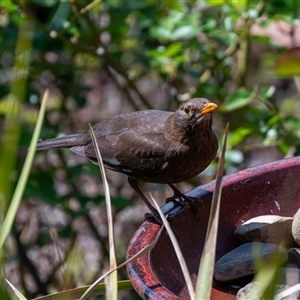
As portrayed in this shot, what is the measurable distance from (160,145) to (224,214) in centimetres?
82

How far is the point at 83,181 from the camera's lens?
700 centimetres

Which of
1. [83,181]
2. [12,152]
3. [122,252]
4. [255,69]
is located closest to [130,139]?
[12,152]

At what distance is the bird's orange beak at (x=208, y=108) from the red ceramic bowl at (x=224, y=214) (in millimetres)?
527

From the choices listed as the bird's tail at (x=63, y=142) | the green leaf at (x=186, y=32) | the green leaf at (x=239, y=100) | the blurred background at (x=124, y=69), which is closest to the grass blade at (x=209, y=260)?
the blurred background at (x=124, y=69)

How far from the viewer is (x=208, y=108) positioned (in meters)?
3.36

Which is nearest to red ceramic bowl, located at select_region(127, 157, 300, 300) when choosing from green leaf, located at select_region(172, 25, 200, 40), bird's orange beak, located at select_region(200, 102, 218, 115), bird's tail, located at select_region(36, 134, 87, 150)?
bird's orange beak, located at select_region(200, 102, 218, 115)

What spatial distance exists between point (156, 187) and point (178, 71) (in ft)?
3.29

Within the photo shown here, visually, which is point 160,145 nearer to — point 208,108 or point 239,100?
point 208,108

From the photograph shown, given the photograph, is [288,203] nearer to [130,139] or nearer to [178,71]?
[130,139]

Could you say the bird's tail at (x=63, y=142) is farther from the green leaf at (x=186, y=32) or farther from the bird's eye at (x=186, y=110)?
the green leaf at (x=186, y=32)

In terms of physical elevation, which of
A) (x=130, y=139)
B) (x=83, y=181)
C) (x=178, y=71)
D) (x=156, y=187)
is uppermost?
(x=130, y=139)

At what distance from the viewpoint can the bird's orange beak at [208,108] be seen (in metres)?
3.31

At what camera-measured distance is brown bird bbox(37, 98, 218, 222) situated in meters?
3.37

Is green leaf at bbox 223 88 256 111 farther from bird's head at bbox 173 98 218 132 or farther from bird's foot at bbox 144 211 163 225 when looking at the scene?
bird's foot at bbox 144 211 163 225
